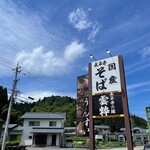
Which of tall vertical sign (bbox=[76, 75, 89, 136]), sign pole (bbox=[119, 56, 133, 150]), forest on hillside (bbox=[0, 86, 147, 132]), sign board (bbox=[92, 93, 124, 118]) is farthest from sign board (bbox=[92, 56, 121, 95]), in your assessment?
forest on hillside (bbox=[0, 86, 147, 132])

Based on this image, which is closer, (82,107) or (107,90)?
(107,90)

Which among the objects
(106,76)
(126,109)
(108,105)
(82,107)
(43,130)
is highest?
(106,76)

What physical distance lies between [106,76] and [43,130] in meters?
Answer: 28.5

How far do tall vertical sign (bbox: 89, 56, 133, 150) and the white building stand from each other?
86.1ft

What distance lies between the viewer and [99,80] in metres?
14.1

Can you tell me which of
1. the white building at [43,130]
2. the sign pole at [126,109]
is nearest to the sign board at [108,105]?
the sign pole at [126,109]

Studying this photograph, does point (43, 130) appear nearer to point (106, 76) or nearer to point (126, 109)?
point (106, 76)

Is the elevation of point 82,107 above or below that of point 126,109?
above

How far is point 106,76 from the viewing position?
1377cm

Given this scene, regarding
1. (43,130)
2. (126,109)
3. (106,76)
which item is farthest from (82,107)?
(43,130)

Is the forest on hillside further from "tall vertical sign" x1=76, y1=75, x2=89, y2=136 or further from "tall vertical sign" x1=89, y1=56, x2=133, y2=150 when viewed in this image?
"tall vertical sign" x1=89, y1=56, x2=133, y2=150

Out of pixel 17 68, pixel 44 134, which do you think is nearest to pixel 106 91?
pixel 17 68

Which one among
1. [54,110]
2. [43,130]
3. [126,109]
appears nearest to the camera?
[126,109]

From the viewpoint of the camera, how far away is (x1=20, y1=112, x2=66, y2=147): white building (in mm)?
38375
